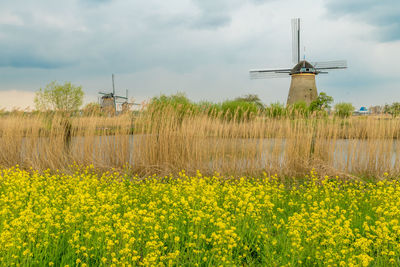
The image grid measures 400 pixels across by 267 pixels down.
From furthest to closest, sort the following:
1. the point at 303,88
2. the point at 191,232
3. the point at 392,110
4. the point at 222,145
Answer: the point at 303,88, the point at 392,110, the point at 222,145, the point at 191,232

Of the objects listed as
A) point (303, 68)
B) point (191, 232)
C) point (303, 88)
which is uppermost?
point (303, 68)

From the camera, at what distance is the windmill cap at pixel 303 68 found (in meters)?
30.6

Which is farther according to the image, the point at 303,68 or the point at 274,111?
the point at 303,68

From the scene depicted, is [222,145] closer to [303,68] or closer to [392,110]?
[392,110]

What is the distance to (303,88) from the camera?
29.8 m

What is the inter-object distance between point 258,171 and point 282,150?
0.72 metres

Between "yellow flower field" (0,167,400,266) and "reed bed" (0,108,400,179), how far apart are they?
1.69m

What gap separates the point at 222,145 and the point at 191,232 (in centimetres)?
444

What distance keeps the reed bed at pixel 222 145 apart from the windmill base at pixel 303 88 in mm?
22046

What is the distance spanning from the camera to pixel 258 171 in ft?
24.2

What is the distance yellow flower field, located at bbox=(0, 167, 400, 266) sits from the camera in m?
3.03

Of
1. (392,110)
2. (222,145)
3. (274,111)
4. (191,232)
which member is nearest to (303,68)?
(274,111)

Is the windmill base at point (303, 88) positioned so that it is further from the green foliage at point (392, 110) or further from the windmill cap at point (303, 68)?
the green foliage at point (392, 110)

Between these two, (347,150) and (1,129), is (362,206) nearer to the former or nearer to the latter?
(347,150)
